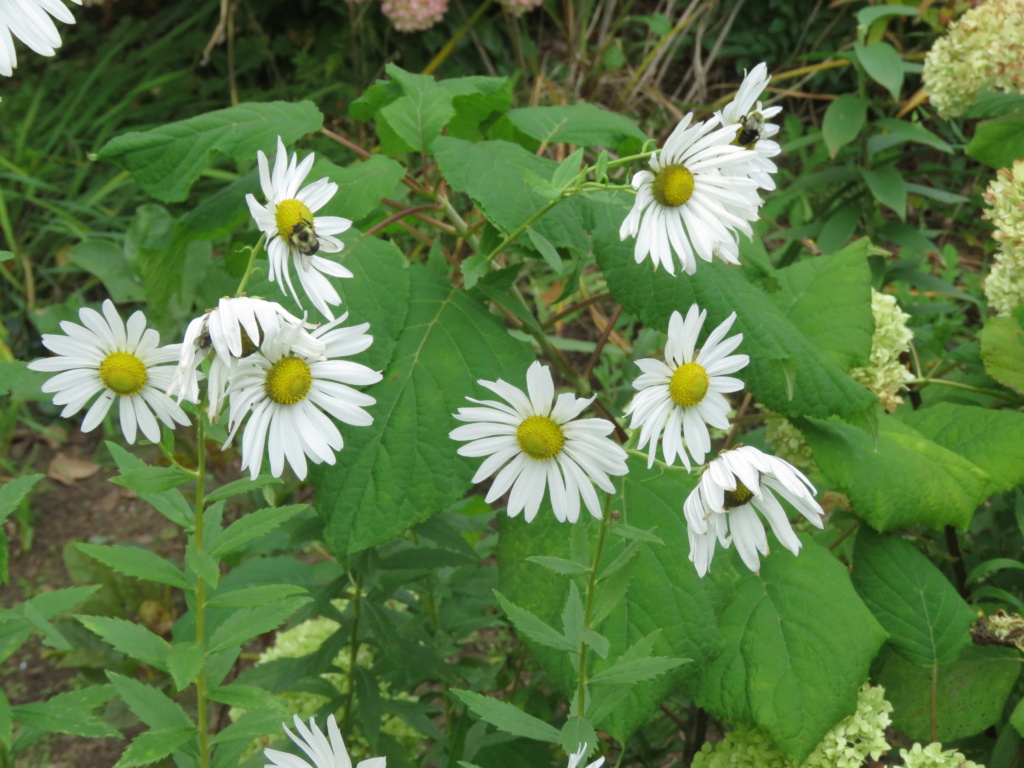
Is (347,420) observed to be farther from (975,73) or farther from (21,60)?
(21,60)

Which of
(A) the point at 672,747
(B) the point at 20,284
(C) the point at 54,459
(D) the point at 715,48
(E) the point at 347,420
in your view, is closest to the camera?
(E) the point at 347,420

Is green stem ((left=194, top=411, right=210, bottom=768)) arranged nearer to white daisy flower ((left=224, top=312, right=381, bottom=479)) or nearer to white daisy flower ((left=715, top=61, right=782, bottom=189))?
white daisy flower ((left=224, top=312, right=381, bottom=479))

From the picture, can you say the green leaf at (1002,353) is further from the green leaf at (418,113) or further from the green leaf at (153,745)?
the green leaf at (153,745)

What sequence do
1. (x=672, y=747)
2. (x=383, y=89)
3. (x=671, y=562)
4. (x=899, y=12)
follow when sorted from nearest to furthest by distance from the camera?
(x=671, y=562)
(x=383, y=89)
(x=672, y=747)
(x=899, y=12)

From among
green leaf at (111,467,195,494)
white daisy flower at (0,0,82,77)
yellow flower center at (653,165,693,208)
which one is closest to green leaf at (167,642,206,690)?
green leaf at (111,467,195,494)

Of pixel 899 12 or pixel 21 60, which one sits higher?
pixel 21 60

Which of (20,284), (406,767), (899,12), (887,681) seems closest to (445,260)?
(406,767)

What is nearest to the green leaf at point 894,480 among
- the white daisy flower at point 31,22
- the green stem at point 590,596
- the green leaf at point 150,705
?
the green stem at point 590,596
